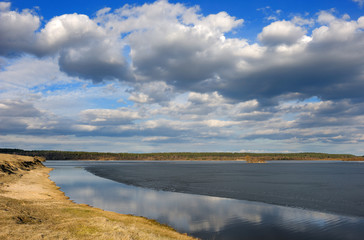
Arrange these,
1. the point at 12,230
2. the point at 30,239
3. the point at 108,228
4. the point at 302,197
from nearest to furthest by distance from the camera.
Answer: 1. the point at 30,239
2. the point at 12,230
3. the point at 108,228
4. the point at 302,197

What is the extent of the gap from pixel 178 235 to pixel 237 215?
34.1ft

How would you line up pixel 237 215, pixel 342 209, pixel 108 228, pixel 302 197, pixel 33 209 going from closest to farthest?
1. pixel 108 228
2. pixel 33 209
3. pixel 237 215
4. pixel 342 209
5. pixel 302 197

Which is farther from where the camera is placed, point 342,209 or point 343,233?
point 342,209

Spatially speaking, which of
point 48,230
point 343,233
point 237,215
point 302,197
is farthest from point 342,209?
point 48,230

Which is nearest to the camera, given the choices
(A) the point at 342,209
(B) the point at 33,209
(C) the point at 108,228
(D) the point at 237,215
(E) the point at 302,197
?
(C) the point at 108,228

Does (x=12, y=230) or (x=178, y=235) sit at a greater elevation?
(x=12, y=230)

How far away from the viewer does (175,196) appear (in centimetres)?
4281

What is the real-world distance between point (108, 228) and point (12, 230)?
624cm

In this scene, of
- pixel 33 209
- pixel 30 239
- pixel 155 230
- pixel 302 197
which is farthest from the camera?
pixel 302 197

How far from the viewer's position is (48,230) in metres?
18.6

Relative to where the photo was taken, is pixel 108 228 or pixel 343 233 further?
pixel 343 233

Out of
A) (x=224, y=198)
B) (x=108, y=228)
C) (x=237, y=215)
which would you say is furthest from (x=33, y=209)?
(x=224, y=198)

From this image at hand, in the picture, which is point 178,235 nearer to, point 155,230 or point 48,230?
point 155,230

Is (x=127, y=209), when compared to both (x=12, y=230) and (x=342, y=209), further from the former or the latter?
(x=342, y=209)
